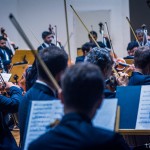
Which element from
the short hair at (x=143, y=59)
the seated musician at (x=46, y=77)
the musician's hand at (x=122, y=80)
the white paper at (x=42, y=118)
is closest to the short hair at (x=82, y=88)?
the white paper at (x=42, y=118)

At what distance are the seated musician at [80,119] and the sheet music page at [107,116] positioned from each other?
57 cm

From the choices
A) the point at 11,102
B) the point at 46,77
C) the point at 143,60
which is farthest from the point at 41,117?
the point at 143,60

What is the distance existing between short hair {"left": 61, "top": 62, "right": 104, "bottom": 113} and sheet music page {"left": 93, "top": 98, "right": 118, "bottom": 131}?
61 cm

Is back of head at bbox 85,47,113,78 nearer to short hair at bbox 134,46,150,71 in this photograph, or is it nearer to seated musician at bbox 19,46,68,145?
short hair at bbox 134,46,150,71

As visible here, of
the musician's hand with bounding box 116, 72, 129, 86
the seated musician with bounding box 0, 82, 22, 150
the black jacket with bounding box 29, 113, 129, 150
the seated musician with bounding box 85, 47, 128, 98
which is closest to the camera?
the black jacket with bounding box 29, 113, 129, 150

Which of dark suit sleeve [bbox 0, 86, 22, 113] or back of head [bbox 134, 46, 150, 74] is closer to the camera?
dark suit sleeve [bbox 0, 86, 22, 113]

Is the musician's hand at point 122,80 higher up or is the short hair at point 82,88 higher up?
the musician's hand at point 122,80

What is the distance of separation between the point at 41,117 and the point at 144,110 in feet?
3.09

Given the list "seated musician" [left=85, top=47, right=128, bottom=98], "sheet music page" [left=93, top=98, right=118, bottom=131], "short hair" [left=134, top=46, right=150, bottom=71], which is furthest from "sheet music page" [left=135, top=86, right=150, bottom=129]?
"sheet music page" [left=93, top=98, right=118, bottom=131]

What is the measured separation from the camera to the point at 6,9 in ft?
34.9

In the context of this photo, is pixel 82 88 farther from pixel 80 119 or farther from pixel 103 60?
pixel 103 60

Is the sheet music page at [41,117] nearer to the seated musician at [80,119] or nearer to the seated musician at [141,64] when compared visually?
the seated musician at [80,119]

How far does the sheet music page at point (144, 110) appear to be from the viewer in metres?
2.68

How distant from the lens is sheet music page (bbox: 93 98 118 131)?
2053 mm
